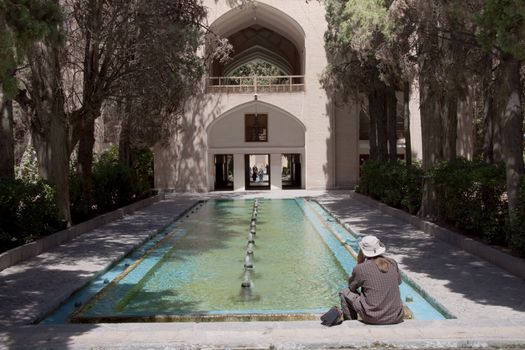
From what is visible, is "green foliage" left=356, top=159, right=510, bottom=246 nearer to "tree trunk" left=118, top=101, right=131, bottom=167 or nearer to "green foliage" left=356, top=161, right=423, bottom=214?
"green foliage" left=356, top=161, right=423, bottom=214

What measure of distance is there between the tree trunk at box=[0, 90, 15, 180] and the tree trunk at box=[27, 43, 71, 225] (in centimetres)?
71

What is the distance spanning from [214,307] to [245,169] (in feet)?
78.6

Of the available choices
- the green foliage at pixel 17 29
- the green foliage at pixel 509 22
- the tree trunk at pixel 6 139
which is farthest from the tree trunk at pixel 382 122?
the green foliage at pixel 17 29

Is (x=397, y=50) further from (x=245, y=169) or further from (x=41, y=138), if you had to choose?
(x=245, y=169)

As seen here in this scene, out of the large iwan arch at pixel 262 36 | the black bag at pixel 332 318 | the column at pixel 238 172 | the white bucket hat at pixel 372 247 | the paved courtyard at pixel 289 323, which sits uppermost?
the large iwan arch at pixel 262 36

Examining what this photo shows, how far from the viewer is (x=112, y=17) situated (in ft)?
41.3

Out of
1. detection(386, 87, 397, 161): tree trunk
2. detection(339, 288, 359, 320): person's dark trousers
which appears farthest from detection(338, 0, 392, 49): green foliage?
detection(339, 288, 359, 320): person's dark trousers

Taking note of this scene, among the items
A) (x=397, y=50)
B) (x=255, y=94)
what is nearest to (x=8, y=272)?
(x=397, y=50)

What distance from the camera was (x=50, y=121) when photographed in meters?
12.2

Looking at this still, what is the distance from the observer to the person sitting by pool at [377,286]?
5.44 meters

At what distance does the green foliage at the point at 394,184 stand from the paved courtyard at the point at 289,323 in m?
4.57

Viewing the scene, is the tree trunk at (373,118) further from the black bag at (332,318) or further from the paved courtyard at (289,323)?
the black bag at (332,318)

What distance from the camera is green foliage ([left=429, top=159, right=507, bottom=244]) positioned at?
952 centimetres

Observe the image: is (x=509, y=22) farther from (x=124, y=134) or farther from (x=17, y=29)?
(x=124, y=134)
